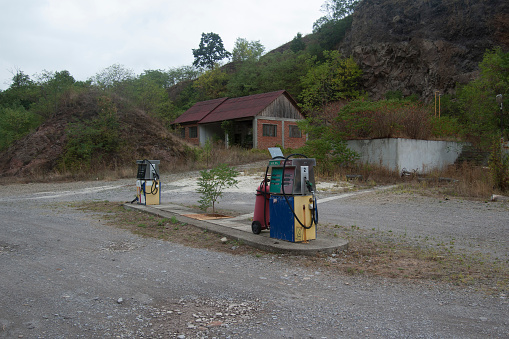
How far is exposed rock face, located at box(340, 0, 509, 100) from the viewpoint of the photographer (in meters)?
45.0

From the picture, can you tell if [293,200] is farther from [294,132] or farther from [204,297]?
[294,132]

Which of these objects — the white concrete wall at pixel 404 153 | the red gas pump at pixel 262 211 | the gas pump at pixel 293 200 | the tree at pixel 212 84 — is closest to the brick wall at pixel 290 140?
the white concrete wall at pixel 404 153

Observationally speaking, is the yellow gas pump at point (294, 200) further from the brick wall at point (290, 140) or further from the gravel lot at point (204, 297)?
the brick wall at point (290, 140)

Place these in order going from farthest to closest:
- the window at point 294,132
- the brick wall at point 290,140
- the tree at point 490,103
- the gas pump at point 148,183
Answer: the window at point 294,132 → the brick wall at point 290,140 → the tree at point 490,103 → the gas pump at point 148,183

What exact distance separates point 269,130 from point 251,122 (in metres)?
2.31

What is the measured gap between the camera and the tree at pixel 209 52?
9281 cm

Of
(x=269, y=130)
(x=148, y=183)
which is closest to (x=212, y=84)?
(x=269, y=130)

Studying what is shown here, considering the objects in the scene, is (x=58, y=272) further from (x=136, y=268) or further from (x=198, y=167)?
(x=198, y=167)

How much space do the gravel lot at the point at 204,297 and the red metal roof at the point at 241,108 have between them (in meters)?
31.5

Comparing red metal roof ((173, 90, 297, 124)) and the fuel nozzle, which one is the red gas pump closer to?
the fuel nozzle

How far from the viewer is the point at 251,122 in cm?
4050

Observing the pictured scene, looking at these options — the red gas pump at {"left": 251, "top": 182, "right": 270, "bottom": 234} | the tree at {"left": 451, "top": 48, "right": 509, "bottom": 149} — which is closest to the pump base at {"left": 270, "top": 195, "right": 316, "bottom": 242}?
the red gas pump at {"left": 251, "top": 182, "right": 270, "bottom": 234}

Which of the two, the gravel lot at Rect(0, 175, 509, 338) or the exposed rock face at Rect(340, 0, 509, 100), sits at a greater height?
the exposed rock face at Rect(340, 0, 509, 100)

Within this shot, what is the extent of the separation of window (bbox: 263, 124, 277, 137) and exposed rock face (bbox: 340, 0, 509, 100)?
1943 cm
